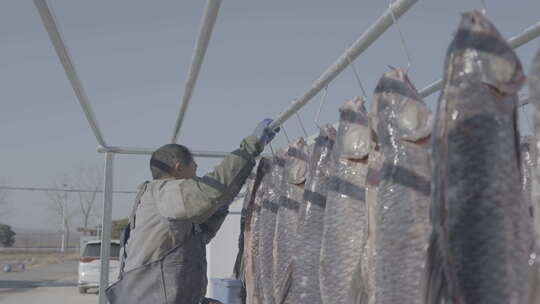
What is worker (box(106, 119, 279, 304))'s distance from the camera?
361 cm

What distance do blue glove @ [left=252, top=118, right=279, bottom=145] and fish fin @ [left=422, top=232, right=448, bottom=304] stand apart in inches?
95.7

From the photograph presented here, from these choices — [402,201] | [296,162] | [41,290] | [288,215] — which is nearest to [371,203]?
[402,201]

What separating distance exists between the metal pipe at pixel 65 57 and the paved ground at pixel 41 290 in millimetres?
13343

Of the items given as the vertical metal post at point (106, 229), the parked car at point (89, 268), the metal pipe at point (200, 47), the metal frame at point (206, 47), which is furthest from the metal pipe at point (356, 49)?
the parked car at point (89, 268)

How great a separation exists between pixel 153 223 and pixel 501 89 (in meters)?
2.59

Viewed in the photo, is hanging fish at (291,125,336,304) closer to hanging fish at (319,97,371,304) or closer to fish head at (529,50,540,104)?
hanging fish at (319,97,371,304)

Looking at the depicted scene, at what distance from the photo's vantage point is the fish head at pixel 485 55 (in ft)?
5.52

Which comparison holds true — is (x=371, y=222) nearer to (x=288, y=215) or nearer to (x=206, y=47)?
(x=288, y=215)

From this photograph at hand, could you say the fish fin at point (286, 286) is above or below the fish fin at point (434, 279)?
above

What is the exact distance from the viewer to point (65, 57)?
3592 millimetres

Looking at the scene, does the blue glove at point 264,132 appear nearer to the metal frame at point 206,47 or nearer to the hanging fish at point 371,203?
the metal frame at point 206,47

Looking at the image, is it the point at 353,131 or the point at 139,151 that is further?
the point at 139,151

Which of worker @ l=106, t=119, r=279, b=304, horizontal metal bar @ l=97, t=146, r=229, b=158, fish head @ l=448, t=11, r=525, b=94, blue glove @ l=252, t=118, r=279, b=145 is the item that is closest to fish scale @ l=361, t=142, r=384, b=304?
fish head @ l=448, t=11, r=525, b=94

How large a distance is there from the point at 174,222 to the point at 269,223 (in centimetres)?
56
